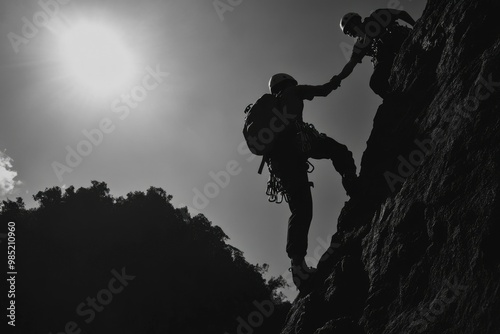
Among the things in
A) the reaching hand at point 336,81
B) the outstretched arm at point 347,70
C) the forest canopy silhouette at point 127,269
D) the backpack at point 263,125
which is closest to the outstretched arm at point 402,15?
the outstretched arm at point 347,70

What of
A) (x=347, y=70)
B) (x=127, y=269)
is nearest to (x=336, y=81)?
(x=347, y=70)

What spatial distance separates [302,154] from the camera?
5.06m

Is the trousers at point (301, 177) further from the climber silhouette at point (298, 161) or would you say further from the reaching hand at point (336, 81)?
the reaching hand at point (336, 81)

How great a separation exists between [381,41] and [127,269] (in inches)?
1187

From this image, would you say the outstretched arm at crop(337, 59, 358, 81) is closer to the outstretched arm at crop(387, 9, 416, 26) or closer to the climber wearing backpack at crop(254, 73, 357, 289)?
the climber wearing backpack at crop(254, 73, 357, 289)

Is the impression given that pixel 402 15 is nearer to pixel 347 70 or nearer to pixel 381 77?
pixel 381 77

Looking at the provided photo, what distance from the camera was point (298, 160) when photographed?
5039 mm

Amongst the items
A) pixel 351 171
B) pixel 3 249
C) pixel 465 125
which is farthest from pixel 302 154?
pixel 3 249

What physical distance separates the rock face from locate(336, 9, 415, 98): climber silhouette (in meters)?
0.78

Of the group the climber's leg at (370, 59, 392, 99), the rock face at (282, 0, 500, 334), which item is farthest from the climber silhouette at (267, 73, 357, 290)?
the climber's leg at (370, 59, 392, 99)

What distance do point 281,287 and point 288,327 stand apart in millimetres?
34790

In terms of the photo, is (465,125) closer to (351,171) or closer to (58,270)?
(351,171)

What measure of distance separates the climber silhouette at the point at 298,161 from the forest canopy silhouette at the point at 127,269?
80.8 ft

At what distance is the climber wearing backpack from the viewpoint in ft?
15.3
